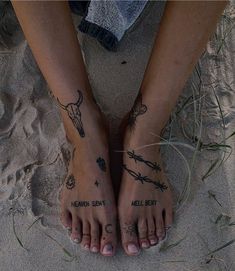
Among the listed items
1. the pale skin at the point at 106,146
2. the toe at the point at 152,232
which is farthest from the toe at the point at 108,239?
the toe at the point at 152,232

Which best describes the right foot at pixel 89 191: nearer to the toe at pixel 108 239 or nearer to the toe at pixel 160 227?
the toe at pixel 108 239

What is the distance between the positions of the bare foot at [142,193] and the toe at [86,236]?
0.10 metres

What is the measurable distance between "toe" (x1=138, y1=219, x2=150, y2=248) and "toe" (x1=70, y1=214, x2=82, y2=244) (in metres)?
0.17

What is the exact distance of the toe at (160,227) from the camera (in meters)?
1.38

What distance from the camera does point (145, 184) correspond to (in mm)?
1397

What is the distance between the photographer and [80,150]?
141 centimetres

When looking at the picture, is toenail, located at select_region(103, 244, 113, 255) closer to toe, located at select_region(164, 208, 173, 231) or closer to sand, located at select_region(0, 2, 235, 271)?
sand, located at select_region(0, 2, 235, 271)

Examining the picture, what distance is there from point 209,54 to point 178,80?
482 mm

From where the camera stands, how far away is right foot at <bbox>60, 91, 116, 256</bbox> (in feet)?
4.53

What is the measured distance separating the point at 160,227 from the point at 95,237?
192mm

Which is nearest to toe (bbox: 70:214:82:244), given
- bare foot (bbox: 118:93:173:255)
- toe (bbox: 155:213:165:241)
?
bare foot (bbox: 118:93:173:255)

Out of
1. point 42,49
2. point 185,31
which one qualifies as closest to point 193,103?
point 185,31

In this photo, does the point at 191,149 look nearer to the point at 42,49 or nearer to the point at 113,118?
the point at 113,118

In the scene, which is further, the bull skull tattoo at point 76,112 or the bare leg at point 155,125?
the bull skull tattoo at point 76,112
